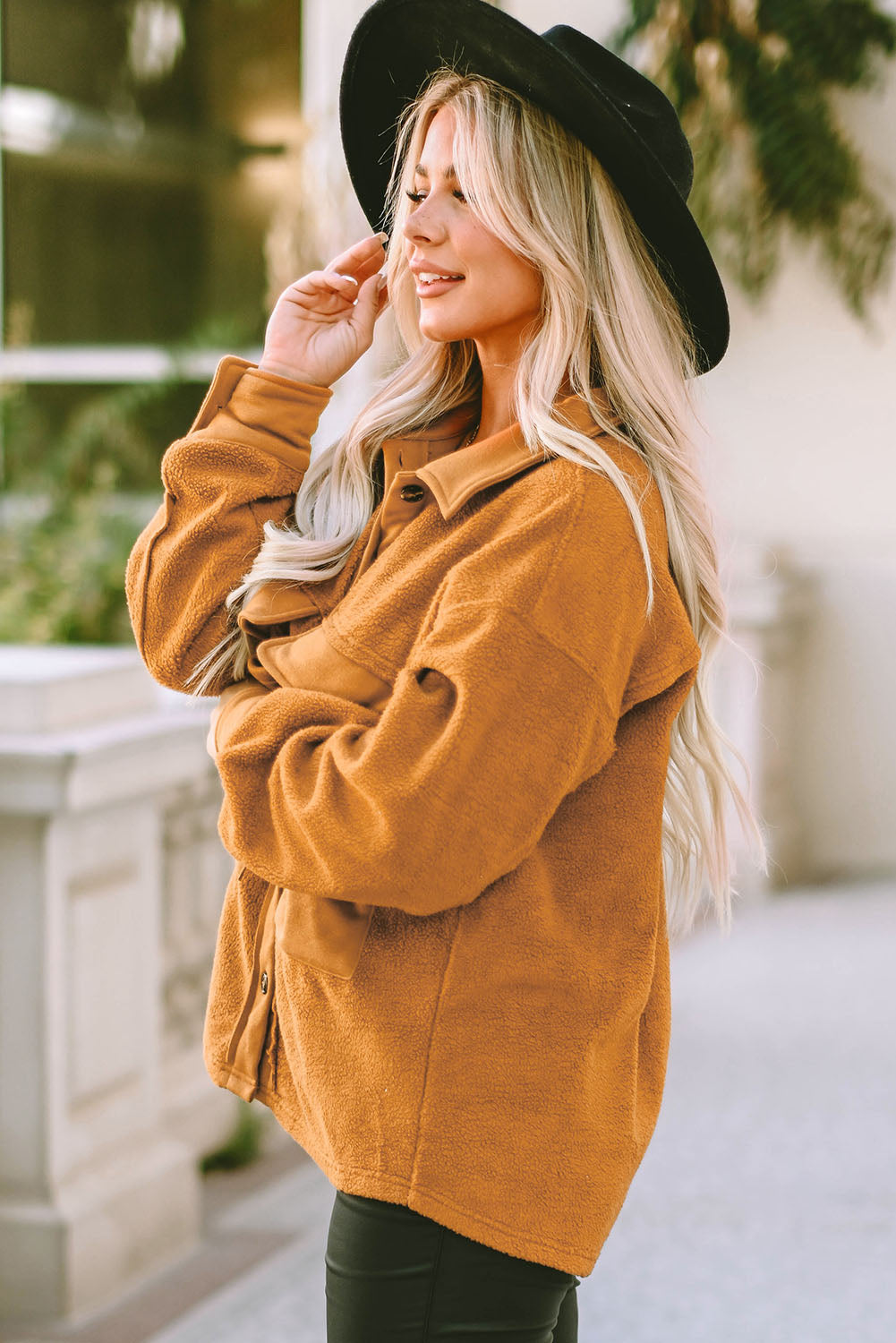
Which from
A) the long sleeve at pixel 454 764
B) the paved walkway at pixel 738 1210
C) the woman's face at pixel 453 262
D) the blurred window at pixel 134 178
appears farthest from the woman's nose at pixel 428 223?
the blurred window at pixel 134 178

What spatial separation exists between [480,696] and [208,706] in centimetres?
189

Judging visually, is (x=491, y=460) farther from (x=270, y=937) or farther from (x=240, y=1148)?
(x=240, y=1148)

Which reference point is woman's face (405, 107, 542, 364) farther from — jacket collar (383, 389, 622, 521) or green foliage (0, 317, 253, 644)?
green foliage (0, 317, 253, 644)

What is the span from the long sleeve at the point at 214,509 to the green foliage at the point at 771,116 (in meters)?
4.13

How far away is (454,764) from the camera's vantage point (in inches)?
40.4

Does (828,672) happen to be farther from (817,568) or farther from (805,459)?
(805,459)

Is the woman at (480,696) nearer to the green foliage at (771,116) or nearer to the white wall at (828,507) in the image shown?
the green foliage at (771,116)

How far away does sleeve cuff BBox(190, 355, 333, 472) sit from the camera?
129 cm

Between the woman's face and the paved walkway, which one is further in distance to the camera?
the paved walkway

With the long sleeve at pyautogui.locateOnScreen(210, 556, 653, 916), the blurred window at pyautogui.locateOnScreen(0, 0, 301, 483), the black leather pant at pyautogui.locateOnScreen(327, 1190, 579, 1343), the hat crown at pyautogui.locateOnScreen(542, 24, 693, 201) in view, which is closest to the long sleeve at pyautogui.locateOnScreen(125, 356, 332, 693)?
the long sleeve at pyautogui.locateOnScreen(210, 556, 653, 916)

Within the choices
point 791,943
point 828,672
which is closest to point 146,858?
point 791,943

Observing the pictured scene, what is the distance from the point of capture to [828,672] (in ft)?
18.3

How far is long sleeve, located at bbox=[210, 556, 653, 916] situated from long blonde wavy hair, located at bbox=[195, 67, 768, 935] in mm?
116

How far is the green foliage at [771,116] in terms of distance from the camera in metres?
4.99
